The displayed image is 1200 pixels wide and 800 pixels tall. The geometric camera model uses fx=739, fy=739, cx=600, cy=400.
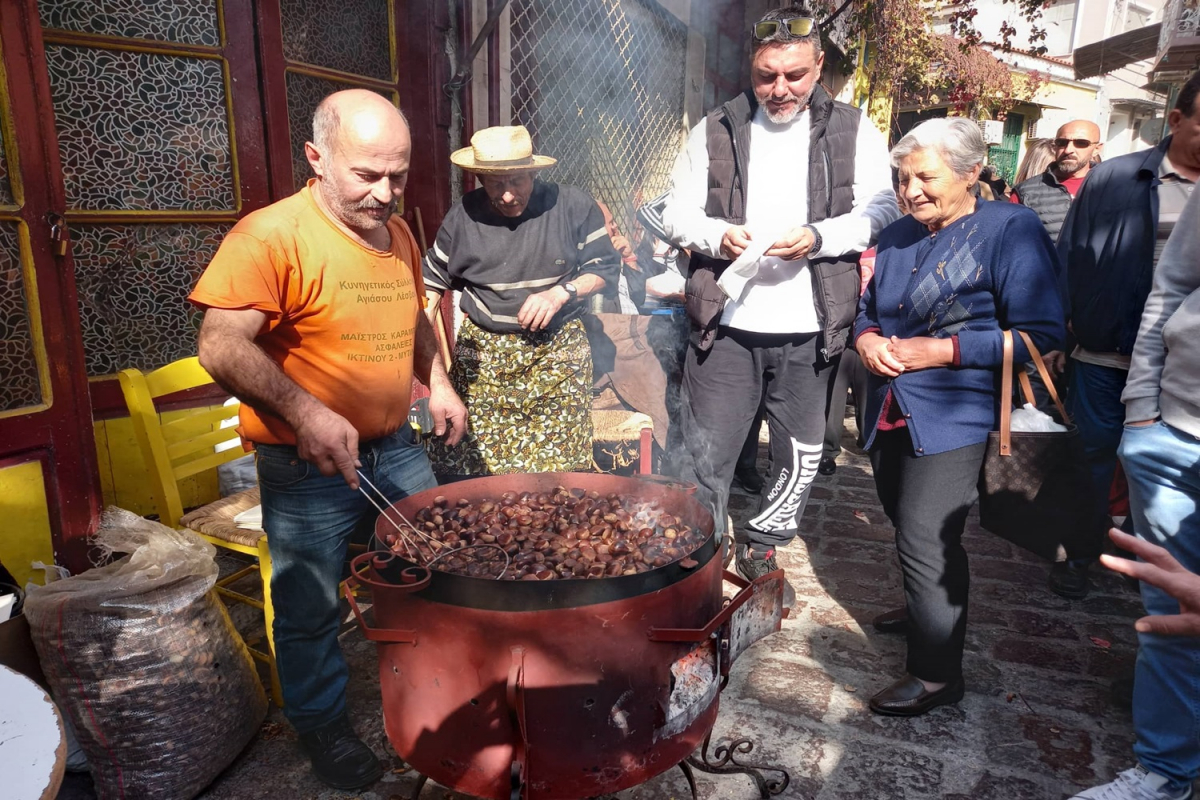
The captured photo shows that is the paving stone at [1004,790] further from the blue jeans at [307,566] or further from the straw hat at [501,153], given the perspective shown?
the straw hat at [501,153]

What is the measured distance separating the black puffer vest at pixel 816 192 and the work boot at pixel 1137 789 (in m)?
1.94

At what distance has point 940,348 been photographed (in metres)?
2.87

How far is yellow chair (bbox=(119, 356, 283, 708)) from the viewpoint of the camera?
3.17 m

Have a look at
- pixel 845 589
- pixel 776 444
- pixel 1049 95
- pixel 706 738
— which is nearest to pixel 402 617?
pixel 706 738

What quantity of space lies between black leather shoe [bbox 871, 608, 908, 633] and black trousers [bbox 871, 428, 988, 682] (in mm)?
607

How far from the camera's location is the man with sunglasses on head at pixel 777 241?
11.1ft

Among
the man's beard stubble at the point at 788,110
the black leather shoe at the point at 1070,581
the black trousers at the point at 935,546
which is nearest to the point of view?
the black trousers at the point at 935,546

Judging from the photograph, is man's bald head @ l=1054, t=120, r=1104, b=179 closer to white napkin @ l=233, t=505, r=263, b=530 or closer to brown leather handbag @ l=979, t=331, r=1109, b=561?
brown leather handbag @ l=979, t=331, r=1109, b=561

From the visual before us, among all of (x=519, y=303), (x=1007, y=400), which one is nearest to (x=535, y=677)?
(x=1007, y=400)

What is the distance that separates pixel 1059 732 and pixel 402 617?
2.70 meters

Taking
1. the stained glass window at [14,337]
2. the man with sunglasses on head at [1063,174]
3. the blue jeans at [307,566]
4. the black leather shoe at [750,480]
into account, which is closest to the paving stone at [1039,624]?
the black leather shoe at [750,480]

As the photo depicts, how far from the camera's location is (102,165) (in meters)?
3.79

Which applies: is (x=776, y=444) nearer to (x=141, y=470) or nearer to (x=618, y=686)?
(x=618, y=686)

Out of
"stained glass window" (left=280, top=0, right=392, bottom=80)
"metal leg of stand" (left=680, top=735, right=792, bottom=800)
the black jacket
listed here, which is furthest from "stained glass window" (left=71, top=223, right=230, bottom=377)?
the black jacket
